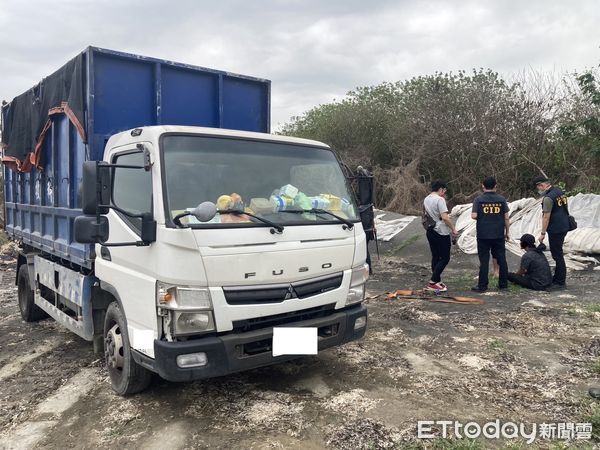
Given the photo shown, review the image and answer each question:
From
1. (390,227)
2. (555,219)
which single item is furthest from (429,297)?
(390,227)

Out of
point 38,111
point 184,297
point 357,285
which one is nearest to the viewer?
point 184,297

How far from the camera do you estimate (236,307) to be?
3217mm

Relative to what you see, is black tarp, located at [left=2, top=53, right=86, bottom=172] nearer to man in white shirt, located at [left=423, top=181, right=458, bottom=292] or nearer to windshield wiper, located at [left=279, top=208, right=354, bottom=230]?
windshield wiper, located at [left=279, top=208, right=354, bottom=230]

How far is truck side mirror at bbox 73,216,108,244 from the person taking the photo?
10.7 ft

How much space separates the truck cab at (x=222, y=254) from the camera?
3131 mm

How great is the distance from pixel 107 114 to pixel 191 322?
2175 millimetres

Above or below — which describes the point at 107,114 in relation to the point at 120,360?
above

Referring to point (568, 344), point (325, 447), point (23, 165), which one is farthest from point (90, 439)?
point (568, 344)

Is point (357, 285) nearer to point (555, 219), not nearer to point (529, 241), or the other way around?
point (529, 241)

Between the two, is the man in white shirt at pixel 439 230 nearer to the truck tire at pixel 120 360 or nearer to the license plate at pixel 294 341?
the license plate at pixel 294 341

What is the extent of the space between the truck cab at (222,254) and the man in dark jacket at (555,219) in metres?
4.67

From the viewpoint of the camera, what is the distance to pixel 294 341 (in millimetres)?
3430

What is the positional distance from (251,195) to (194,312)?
98 centimetres

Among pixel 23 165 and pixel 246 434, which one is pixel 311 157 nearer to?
pixel 246 434
